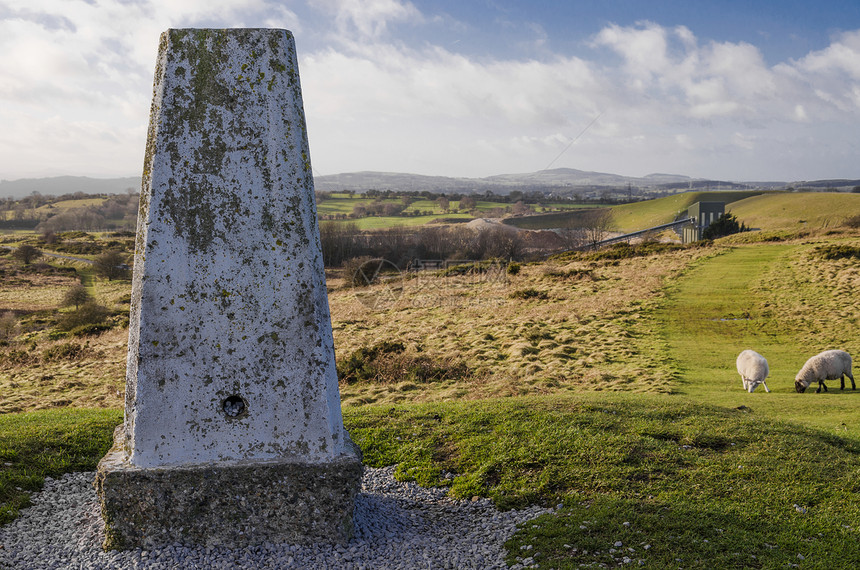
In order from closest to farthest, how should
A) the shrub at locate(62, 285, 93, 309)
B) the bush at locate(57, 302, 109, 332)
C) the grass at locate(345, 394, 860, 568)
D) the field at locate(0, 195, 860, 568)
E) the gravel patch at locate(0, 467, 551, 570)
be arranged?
the gravel patch at locate(0, 467, 551, 570), the grass at locate(345, 394, 860, 568), the field at locate(0, 195, 860, 568), the bush at locate(57, 302, 109, 332), the shrub at locate(62, 285, 93, 309)

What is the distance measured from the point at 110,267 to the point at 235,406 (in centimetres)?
5090

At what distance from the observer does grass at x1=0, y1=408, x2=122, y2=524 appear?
6480mm

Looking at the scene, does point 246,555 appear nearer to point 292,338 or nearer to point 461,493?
point 292,338

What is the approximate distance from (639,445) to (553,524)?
284 cm

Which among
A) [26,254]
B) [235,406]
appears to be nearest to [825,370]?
[235,406]

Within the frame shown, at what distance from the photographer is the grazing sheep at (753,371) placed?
15461mm

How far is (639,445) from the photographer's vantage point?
325 inches

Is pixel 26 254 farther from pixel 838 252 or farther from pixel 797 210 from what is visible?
pixel 797 210

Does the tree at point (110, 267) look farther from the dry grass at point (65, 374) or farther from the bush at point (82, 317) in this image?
the dry grass at point (65, 374)

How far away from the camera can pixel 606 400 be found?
11555mm

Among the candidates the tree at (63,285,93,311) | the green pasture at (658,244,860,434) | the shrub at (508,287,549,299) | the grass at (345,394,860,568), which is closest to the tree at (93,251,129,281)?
the tree at (63,285,93,311)

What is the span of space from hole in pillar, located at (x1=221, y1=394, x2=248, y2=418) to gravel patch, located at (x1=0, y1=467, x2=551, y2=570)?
4.24ft

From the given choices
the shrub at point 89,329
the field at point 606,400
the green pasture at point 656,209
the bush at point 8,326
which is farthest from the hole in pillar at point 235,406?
the green pasture at point 656,209

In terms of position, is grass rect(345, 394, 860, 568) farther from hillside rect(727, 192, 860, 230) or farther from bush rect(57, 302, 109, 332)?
hillside rect(727, 192, 860, 230)
